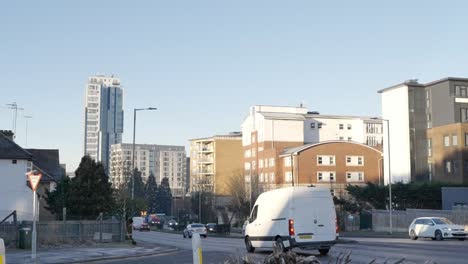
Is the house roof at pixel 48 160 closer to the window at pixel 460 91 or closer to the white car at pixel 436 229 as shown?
the white car at pixel 436 229

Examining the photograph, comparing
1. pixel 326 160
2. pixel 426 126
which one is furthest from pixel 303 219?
pixel 326 160

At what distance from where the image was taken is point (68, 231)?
1371 inches

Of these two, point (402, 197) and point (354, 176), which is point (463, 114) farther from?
point (354, 176)

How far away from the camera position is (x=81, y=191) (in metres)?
39.6

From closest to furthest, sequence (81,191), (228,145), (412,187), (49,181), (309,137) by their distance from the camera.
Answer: (81,191), (49,181), (412,187), (309,137), (228,145)

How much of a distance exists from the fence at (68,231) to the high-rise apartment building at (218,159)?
96845 millimetres

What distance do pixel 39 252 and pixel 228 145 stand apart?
369ft

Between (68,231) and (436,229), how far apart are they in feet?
70.4

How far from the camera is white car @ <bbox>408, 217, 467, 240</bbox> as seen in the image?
37.8m

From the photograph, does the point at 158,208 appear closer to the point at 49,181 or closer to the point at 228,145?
the point at 228,145

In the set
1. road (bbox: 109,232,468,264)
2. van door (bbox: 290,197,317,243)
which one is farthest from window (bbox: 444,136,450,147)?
van door (bbox: 290,197,317,243)

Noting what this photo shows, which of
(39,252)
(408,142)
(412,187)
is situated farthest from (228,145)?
(39,252)

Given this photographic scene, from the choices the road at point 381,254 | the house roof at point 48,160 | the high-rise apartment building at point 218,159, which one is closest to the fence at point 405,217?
the road at point 381,254

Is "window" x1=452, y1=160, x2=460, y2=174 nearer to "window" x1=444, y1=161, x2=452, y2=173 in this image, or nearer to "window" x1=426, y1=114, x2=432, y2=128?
"window" x1=444, y1=161, x2=452, y2=173
